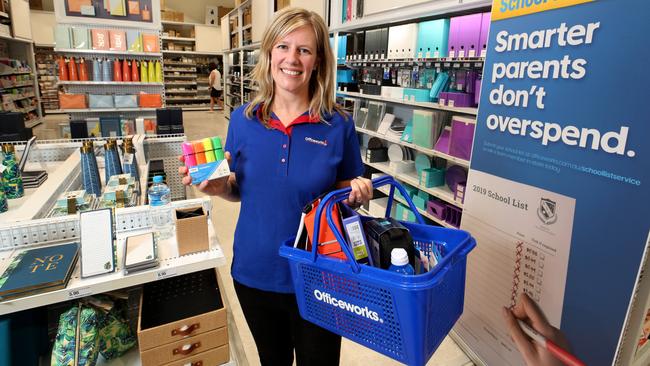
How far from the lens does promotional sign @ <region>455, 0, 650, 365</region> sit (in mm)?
1464

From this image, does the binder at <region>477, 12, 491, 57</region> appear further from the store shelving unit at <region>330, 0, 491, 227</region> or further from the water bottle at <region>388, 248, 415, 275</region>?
the water bottle at <region>388, 248, 415, 275</region>

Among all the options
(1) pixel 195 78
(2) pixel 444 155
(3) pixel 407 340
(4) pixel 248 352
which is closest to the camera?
(3) pixel 407 340

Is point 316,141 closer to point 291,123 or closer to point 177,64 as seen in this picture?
point 291,123

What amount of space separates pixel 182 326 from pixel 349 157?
3.21 feet

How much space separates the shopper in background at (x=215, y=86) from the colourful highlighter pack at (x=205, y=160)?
569 inches

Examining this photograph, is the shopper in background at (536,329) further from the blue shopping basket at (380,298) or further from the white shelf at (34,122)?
the white shelf at (34,122)

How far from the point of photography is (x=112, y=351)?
68.8 inches

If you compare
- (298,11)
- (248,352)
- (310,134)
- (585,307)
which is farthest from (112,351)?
(585,307)

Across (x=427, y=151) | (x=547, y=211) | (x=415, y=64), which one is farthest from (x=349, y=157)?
(x=415, y=64)

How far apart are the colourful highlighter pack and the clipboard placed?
1.99ft

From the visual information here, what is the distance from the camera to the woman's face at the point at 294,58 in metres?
1.28

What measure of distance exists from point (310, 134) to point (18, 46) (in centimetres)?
1361

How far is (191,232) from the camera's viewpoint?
175 centimetres

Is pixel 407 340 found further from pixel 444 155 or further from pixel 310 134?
pixel 444 155
